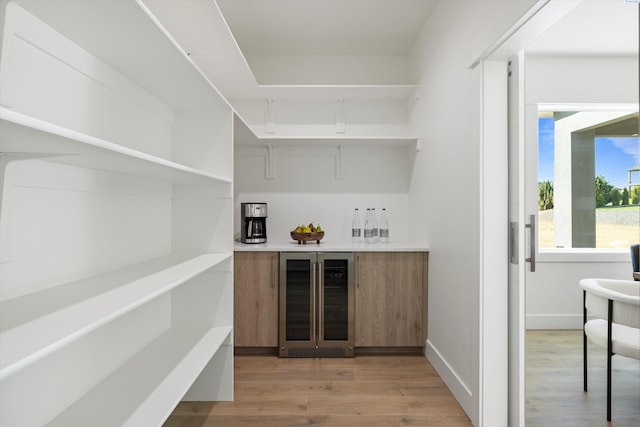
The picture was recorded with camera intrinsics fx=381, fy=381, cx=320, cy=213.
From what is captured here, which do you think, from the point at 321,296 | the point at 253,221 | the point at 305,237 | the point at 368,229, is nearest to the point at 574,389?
the point at 321,296

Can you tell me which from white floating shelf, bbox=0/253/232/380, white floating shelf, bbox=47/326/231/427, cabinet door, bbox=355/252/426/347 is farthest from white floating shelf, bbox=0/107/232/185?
cabinet door, bbox=355/252/426/347

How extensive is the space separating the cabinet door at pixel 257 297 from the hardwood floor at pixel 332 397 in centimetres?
18

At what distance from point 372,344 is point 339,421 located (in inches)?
39.8

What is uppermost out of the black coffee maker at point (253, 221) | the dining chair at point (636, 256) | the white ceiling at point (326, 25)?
the white ceiling at point (326, 25)

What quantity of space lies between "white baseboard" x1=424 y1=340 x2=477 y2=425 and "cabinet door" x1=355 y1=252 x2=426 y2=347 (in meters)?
0.19

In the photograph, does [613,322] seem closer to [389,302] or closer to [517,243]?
[517,243]

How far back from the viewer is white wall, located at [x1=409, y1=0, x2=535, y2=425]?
1970mm

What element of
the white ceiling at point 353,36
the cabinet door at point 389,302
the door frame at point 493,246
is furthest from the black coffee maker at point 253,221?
the door frame at point 493,246

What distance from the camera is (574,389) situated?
91.5 inches

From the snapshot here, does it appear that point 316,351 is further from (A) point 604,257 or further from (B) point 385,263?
(A) point 604,257

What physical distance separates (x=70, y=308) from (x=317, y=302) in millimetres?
2074

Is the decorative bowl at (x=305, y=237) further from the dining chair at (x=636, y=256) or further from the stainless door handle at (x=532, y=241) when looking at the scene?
the dining chair at (x=636, y=256)

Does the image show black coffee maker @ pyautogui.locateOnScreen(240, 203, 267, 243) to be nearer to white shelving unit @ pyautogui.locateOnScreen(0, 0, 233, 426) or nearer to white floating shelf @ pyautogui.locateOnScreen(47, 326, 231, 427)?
white shelving unit @ pyautogui.locateOnScreen(0, 0, 233, 426)

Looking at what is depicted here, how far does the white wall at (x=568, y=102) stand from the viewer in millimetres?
3369
